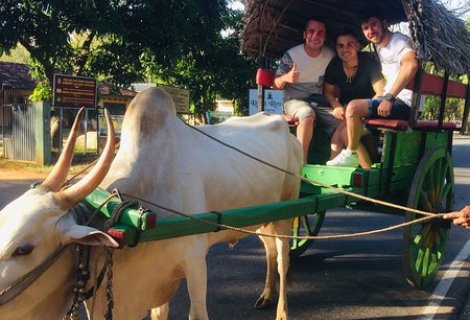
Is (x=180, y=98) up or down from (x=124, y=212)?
up

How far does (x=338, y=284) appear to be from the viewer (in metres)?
5.20

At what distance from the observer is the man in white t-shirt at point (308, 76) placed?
16.8ft

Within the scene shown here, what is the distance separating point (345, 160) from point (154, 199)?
2104 millimetres

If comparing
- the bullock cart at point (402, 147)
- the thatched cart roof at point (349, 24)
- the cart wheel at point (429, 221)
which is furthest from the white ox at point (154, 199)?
the thatched cart roof at point (349, 24)

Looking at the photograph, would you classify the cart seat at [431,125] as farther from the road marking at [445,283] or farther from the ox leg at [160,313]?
the ox leg at [160,313]

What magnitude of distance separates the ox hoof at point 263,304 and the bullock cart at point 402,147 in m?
0.65

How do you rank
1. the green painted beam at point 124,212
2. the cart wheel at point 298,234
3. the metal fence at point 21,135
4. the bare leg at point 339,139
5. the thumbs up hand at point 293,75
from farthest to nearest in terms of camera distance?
the metal fence at point 21,135 → the cart wheel at point 298,234 → the thumbs up hand at point 293,75 → the bare leg at point 339,139 → the green painted beam at point 124,212

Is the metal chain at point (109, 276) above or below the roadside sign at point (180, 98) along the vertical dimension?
below

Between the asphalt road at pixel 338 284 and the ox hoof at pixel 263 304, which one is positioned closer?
the asphalt road at pixel 338 284

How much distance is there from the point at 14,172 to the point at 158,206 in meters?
10.7

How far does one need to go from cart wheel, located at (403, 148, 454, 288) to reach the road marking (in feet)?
0.47

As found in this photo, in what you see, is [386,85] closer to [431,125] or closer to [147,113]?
[431,125]

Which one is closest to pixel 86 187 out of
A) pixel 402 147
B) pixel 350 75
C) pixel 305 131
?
pixel 305 131

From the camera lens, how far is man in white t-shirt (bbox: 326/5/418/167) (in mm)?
4539
